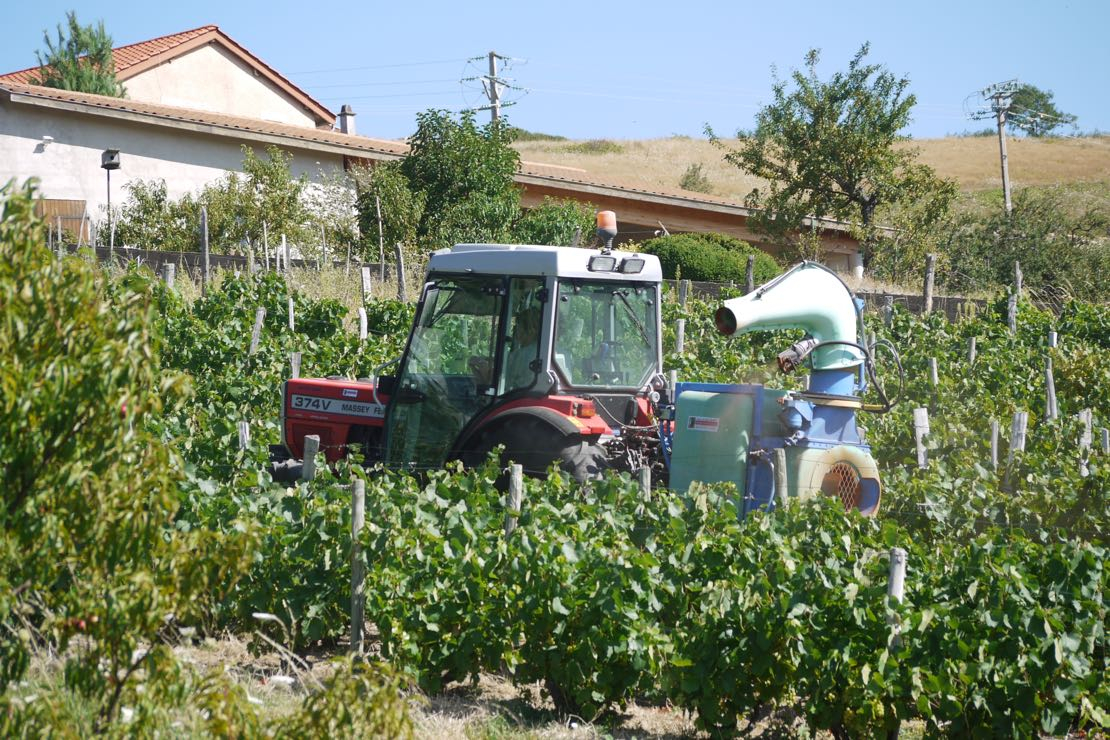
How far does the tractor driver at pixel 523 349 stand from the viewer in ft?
21.0

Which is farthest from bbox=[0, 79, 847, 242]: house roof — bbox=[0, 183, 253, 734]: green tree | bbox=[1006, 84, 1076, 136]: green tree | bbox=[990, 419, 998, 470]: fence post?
bbox=[1006, 84, 1076, 136]: green tree

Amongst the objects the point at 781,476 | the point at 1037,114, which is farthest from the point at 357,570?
the point at 1037,114

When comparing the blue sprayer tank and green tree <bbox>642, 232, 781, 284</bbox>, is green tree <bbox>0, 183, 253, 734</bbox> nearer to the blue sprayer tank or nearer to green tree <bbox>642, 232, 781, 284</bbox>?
the blue sprayer tank

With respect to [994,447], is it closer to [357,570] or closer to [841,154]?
[357,570]

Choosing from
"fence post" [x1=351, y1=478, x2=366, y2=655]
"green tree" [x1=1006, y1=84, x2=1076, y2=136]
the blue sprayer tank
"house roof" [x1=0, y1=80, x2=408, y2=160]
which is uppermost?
"green tree" [x1=1006, y1=84, x2=1076, y2=136]

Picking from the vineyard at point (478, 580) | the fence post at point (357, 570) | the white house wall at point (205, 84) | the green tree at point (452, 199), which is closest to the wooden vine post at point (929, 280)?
the green tree at point (452, 199)

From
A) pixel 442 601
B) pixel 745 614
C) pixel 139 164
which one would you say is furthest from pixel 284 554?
pixel 139 164

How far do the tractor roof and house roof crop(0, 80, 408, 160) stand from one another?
18.2 metres

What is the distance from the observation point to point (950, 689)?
4254 mm

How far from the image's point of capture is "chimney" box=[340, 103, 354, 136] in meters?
33.3

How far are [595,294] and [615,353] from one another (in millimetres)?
371

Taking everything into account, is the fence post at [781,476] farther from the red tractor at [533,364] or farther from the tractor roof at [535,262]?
the tractor roof at [535,262]

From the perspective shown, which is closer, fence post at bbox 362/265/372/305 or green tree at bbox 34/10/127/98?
fence post at bbox 362/265/372/305

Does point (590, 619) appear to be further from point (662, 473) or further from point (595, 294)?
point (595, 294)
